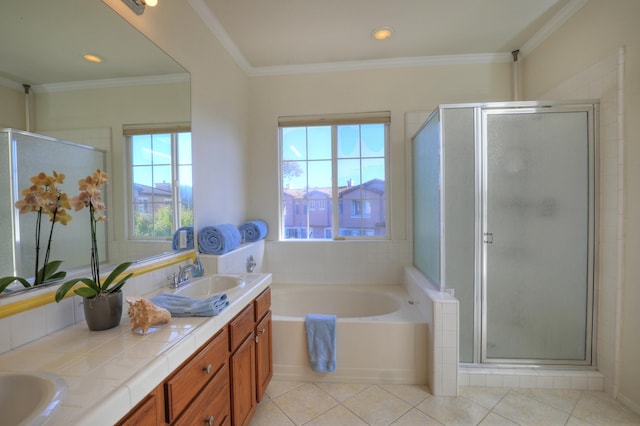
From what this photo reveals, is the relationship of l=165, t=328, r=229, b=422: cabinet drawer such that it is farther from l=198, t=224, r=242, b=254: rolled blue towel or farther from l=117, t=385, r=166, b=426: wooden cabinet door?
l=198, t=224, r=242, b=254: rolled blue towel

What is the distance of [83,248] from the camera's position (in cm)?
115

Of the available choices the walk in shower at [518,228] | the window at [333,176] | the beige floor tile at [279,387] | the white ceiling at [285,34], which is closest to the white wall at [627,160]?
the walk in shower at [518,228]

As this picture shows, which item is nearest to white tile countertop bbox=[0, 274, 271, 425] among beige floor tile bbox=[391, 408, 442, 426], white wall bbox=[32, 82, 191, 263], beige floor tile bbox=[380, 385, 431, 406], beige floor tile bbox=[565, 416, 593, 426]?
white wall bbox=[32, 82, 191, 263]

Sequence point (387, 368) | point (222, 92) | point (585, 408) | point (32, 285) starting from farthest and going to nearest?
1. point (222, 92)
2. point (387, 368)
3. point (585, 408)
4. point (32, 285)

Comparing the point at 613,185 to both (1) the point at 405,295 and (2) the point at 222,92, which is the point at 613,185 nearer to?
(1) the point at 405,295

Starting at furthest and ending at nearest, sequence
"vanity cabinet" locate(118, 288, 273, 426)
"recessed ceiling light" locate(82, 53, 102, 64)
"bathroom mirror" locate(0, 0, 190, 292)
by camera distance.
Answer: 1. "recessed ceiling light" locate(82, 53, 102, 64)
2. "bathroom mirror" locate(0, 0, 190, 292)
3. "vanity cabinet" locate(118, 288, 273, 426)

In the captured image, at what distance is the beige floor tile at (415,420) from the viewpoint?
1647 mm

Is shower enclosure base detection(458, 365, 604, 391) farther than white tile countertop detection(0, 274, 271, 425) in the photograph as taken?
Yes

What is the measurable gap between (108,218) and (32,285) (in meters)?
0.39

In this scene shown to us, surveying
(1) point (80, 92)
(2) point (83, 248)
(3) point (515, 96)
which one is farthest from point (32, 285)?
(3) point (515, 96)

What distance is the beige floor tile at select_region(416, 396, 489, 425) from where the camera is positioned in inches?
65.9

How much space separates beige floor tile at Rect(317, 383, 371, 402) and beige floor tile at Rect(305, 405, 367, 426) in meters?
0.12

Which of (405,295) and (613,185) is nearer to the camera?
(613,185)

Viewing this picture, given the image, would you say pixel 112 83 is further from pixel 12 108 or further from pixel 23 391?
pixel 23 391
